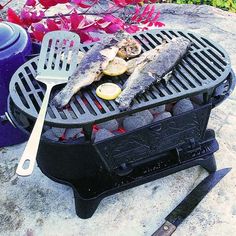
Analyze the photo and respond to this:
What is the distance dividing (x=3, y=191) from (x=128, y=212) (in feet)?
2.54

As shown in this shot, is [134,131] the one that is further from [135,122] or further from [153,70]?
[153,70]

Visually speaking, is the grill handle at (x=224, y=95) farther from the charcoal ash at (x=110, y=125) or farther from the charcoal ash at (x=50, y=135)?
the charcoal ash at (x=50, y=135)

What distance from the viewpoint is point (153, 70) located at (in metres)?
1.89

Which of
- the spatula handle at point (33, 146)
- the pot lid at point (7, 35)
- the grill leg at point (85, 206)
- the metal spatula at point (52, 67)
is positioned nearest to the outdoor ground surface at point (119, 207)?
the grill leg at point (85, 206)

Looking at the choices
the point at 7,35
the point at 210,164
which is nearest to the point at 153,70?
the point at 210,164

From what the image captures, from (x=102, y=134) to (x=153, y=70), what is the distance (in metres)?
0.42

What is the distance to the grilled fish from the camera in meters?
1.81

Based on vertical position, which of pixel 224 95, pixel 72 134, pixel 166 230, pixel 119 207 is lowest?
pixel 119 207

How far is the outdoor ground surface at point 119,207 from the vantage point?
2.21 meters

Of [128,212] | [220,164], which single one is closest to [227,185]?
[220,164]

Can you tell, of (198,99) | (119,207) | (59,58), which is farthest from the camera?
(119,207)

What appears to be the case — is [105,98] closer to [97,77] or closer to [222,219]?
[97,77]

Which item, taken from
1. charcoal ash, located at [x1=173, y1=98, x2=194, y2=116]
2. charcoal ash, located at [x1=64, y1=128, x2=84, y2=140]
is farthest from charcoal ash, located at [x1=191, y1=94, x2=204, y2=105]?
charcoal ash, located at [x1=64, y1=128, x2=84, y2=140]

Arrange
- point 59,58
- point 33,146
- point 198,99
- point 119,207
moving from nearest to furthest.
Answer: point 33,146, point 59,58, point 198,99, point 119,207
